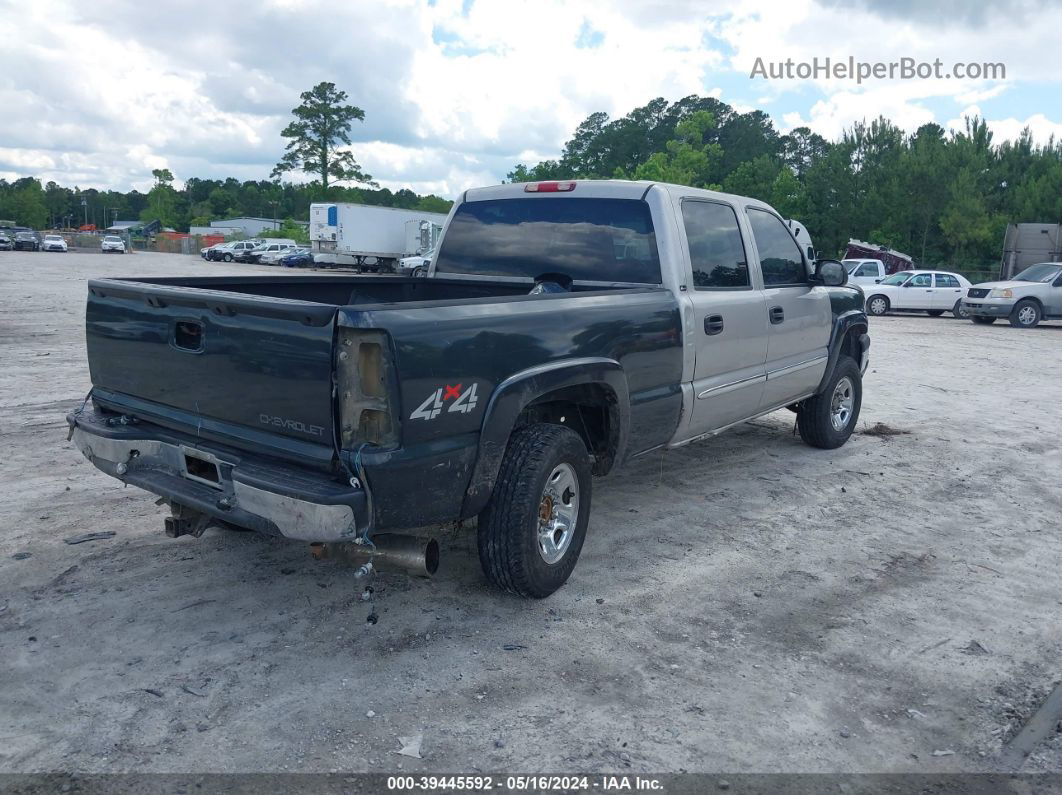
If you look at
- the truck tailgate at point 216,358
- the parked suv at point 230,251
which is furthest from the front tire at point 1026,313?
the parked suv at point 230,251

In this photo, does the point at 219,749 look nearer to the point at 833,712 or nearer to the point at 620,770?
the point at 620,770

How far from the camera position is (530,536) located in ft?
12.8

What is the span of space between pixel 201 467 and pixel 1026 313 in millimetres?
22783

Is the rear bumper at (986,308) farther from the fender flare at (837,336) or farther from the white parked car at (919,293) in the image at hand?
the fender flare at (837,336)

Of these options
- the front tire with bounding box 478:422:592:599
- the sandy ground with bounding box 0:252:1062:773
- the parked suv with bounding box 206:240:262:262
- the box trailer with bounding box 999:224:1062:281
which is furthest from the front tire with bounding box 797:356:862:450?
the parked suv with bounding box 206:240:262:262

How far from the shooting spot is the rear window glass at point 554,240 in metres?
5.15

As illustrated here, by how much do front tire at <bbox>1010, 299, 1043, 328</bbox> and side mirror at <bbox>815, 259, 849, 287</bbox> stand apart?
17.9 meters

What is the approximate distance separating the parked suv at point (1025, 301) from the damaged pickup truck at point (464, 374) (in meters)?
18.6

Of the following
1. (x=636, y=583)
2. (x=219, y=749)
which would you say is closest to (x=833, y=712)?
(x=636, y=583)

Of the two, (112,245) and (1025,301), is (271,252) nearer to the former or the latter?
(112,245)

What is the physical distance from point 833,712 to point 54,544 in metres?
4.04

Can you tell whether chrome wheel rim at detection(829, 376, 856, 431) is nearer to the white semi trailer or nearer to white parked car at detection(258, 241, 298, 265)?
the white semi trailer

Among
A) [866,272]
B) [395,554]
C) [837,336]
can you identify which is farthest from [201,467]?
[866,272]

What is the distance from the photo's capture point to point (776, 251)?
633 centimetres
